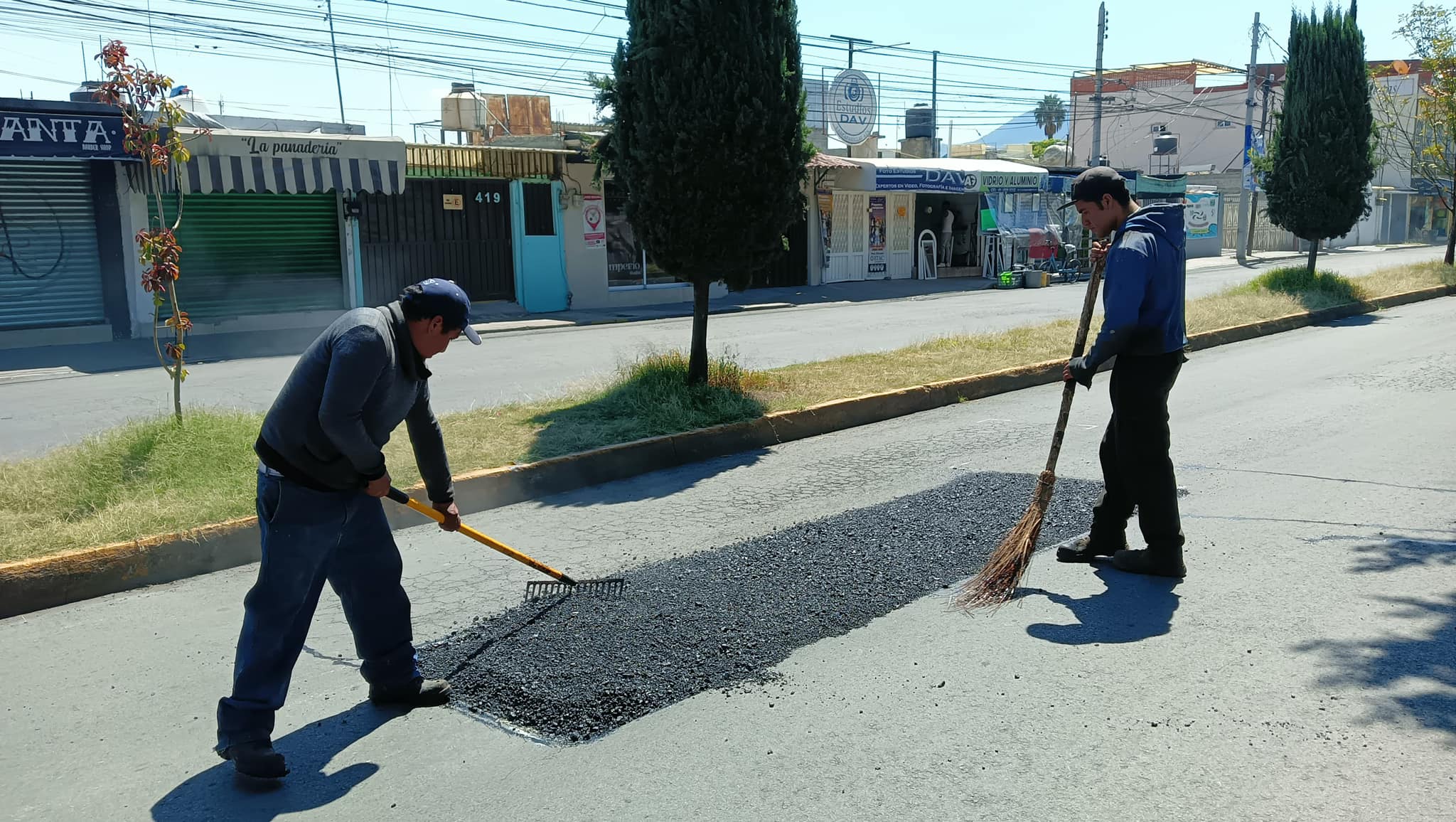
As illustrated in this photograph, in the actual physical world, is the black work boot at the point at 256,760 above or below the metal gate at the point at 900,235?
below

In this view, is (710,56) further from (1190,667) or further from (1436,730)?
(1436,730)

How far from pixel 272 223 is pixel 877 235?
49.9 feet

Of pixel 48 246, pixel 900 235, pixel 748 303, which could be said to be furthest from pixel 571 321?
pixel 900 235

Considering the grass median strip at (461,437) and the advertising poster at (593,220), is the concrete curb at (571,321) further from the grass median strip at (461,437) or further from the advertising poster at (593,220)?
the grass median strip at (461,437)

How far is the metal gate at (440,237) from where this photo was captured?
64.4 ft

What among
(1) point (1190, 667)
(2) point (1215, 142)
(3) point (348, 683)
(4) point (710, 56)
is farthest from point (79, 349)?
(2) point (1215, 142)

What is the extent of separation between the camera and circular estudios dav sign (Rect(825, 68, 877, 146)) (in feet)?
93.7

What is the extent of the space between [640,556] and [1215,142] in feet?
192

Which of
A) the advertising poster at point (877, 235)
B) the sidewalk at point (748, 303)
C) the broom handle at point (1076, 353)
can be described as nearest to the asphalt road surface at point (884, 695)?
the broom handle at point (1076, 353)

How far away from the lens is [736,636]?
14.6 feet

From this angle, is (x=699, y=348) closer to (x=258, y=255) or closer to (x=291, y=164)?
(x=291, y=164)

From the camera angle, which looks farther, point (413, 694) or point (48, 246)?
point (48, 246)

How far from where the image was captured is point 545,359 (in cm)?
1428

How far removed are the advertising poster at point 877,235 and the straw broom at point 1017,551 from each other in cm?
2335
